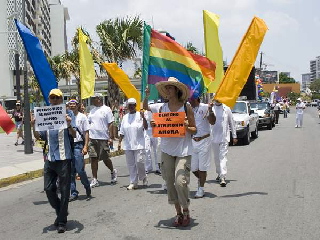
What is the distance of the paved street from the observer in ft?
17.4

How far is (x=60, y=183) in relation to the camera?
18.9 feet

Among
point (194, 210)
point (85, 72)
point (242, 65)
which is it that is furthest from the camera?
point (85, 72)

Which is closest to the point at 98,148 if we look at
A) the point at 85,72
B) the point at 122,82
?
the point at 122,82

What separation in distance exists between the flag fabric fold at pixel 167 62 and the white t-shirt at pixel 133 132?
3.51 ft

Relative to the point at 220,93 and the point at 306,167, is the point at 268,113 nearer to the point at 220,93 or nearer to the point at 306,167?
the point at 306,167

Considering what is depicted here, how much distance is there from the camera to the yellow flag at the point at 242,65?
22.6 feet

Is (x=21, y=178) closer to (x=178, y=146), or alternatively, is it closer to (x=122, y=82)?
(x=122, y=82)

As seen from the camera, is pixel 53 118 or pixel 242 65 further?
pixel 242 65

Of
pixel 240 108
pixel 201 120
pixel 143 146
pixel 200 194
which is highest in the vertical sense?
pixel 201 120

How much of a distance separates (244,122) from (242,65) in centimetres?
971

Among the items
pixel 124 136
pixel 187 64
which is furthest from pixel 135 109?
pixel 187 64

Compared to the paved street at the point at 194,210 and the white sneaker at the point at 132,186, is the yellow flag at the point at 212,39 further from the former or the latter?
the white sneaker at the point at 132,186

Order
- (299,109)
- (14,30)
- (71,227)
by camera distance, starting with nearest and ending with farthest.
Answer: (71,227) → (299,109) → (14,30)

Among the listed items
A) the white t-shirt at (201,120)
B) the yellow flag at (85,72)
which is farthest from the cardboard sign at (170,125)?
the yellow flag at (85,72)
